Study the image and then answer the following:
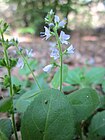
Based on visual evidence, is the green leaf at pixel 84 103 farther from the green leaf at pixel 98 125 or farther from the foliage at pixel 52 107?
the green leaf at pixel 98 125

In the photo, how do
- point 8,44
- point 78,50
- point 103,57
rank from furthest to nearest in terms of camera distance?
point 78,50 < point 103,57 < point 8,44

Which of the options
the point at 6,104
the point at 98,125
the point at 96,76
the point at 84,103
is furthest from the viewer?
the point at 96,76

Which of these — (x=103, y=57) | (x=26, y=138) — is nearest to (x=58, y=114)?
(x=26, y=138)

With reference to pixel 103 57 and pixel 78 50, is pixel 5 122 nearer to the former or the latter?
pixel 103 57

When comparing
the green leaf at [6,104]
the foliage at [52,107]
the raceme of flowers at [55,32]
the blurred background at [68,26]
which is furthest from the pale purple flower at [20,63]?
the blurred background at [68,26]

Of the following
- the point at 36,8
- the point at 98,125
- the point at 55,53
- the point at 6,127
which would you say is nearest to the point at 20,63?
the point at 55,53

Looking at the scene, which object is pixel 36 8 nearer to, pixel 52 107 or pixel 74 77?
pixel 74 77
